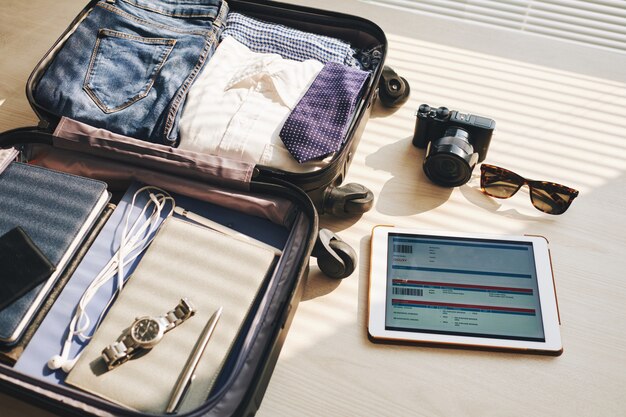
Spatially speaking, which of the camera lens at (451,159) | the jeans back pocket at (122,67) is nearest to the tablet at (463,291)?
the camera lens at (451,159)

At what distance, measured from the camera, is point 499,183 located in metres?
1.00

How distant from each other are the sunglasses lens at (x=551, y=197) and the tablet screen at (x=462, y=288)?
0.28 feet

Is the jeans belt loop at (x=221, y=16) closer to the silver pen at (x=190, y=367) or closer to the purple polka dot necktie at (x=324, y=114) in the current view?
the purple polka dot necktie at (x=324, y=114)

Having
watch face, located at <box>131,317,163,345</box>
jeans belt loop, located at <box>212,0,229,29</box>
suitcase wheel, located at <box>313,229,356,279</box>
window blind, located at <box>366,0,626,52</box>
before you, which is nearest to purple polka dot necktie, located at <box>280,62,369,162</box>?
suitcase wheel, located at <box>313,229,356,279</box>

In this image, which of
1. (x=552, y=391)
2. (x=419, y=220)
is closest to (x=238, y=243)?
(x=419, y=220)

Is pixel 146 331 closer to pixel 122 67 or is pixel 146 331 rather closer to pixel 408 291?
pixel 408 291

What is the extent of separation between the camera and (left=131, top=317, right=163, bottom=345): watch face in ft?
2.48

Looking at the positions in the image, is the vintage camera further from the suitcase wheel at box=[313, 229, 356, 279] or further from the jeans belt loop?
the jeans belt loop

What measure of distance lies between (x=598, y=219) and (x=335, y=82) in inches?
20.8

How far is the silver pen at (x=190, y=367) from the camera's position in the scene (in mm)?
722

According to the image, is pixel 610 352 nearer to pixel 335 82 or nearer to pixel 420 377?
pixel 420 377

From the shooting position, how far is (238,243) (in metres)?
0.84

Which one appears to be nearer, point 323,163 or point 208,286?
point 208,286

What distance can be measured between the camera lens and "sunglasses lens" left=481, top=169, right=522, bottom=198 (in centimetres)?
3
